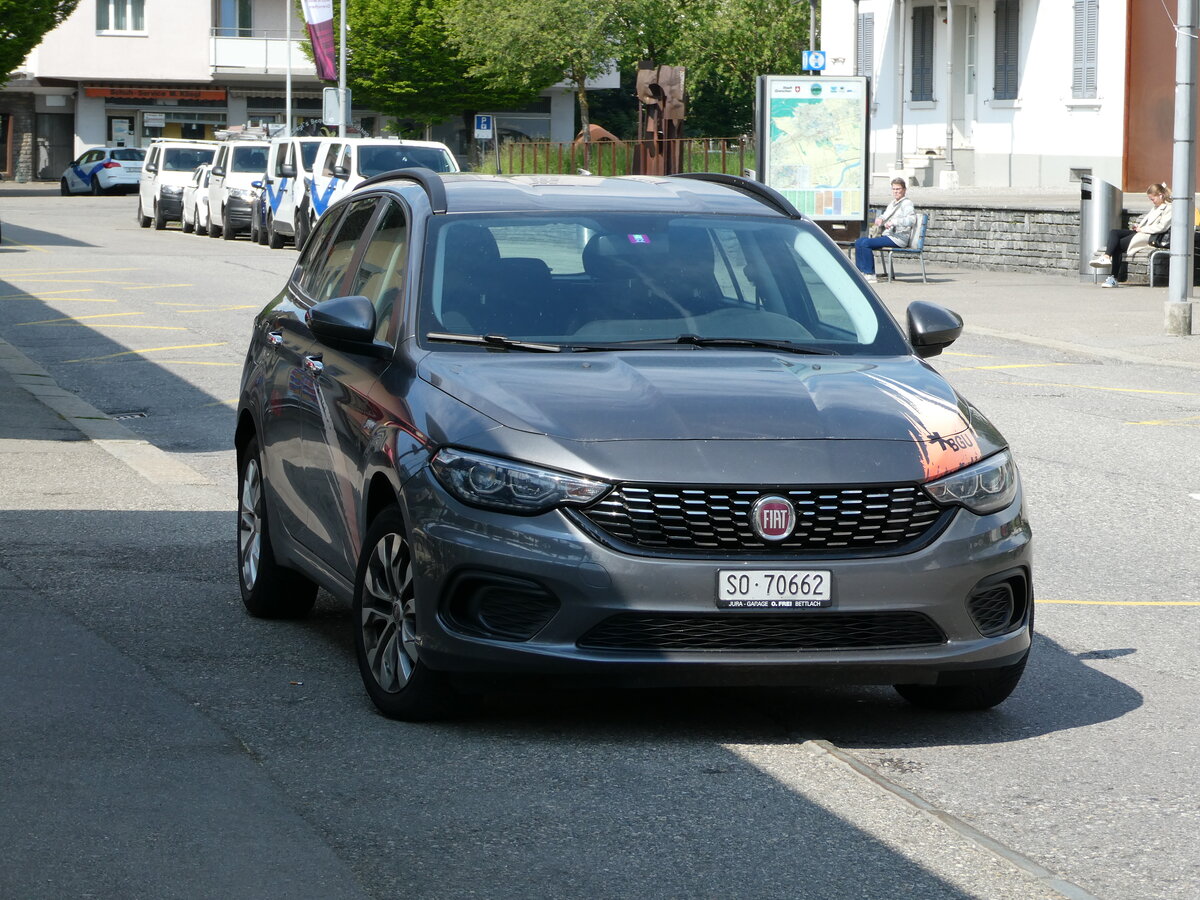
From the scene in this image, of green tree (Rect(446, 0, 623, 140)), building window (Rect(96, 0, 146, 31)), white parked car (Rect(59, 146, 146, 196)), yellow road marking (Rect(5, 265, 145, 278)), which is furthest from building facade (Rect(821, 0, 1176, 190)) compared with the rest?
building window (Rect(96, 0, 146, 31))

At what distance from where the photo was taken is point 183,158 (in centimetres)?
4572

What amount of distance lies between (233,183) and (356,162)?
8.10 m

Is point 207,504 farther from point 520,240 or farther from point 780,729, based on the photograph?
point 780,729

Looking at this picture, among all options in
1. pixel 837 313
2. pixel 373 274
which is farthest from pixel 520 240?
pixel 837 313

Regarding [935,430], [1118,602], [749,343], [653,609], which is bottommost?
[1118,602]

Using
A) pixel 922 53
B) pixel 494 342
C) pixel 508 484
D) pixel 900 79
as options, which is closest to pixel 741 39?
pixel 922 53

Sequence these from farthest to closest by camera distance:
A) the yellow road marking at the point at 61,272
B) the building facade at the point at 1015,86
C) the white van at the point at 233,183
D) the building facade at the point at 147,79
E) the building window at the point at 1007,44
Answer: the building facade at the point at 147,79 → the building window at the point at 1007,44 → the building facade at the point at 1015,86 → the white van at the point at 233,183 → the yellow road marking at the point at 61,272

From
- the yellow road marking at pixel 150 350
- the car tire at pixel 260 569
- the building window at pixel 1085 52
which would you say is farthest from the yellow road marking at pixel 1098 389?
the building window at pixel 1085 52

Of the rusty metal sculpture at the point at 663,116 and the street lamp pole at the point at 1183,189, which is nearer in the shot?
the street lamp pole at the point at 1183,189

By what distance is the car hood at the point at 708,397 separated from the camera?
5.57m

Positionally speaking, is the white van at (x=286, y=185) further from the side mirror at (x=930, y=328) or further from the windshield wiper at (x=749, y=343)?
the windshield wiper at (x=749, y=343)

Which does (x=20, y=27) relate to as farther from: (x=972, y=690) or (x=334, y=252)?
(x=972, y=690)

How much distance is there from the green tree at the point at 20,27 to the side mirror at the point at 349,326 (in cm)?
5751

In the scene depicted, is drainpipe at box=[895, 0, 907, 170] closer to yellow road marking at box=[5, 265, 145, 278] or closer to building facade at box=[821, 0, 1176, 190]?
building facade at box=[821, 0, 1176, 190]
